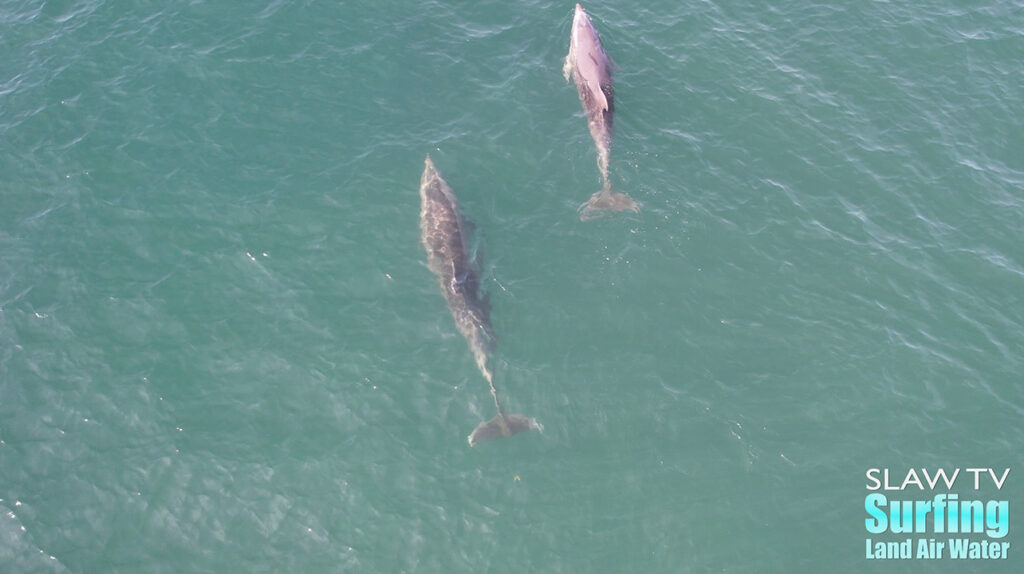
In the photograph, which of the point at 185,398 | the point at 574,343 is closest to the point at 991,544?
the point at 574,343

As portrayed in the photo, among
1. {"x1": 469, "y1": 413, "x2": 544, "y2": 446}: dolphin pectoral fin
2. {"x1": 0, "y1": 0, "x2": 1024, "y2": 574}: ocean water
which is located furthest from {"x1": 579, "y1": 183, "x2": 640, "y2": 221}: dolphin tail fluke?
{"x1": 469, "y1": 413, "x2": 544, "y2": 446}: dolphin pectoral fin

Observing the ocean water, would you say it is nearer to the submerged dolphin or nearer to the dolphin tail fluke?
the dolphin tail fluke

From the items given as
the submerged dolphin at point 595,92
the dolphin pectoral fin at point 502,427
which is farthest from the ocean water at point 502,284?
the submerged dolphin at point 595,92

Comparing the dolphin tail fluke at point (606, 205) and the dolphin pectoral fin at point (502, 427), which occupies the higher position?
the dolphin tail fluke at point (606, 205)

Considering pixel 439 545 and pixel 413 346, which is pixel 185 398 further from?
pixel 439 545

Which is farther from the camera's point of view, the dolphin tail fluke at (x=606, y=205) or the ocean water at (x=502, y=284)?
the dolphin tail fluke at (x=606, y=205)

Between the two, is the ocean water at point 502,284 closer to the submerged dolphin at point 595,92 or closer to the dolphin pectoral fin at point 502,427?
the dolphin pectoral fin at point 502,427
